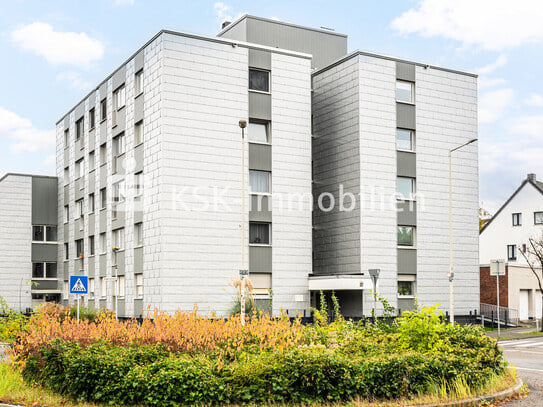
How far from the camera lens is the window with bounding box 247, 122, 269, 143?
37.2 meters

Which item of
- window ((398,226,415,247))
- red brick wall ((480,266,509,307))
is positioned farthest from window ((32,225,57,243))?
red brick wall ((480,266,509,307))

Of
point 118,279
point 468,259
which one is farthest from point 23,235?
point 468,259

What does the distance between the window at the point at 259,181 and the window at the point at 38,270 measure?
24.6m

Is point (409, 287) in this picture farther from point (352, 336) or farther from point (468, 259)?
point (352, 336)

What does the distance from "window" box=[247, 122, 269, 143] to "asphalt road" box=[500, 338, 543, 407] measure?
1612cm

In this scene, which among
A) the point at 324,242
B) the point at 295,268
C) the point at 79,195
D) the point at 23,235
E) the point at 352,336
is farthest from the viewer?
the point at 23,235

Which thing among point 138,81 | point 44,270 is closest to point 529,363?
point 138,81

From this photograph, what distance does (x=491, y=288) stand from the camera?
49.9m

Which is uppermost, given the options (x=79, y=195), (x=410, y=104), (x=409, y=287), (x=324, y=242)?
(x=410, y=104)

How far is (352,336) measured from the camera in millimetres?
15867

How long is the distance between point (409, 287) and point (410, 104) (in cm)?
1051

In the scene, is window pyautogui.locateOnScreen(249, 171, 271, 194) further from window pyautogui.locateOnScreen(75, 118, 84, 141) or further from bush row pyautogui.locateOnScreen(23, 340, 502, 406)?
bush row pyautogui.locateOnScreen(23, 340, 502, 406)

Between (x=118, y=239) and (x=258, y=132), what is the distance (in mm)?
11183

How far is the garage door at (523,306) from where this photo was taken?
49.3 metres
